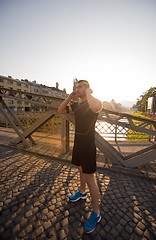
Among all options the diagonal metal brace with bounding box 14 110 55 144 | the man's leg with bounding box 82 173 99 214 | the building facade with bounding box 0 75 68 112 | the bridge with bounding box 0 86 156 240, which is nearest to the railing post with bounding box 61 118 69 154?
the bridge with bounding box 0 86 156 240

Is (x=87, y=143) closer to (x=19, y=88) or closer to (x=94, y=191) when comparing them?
(x=94, y=191)

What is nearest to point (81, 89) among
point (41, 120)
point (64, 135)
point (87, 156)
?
point (87, 156)

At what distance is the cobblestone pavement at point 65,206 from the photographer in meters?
1.71

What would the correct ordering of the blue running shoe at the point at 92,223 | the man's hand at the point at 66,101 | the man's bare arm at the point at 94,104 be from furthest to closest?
the man's hand at the point at 66,101 → the blue running shoe at the point at 92,223 → the man's bare arm at the point at 94,104

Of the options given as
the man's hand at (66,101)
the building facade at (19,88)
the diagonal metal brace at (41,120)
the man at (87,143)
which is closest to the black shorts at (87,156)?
the man at (87,143)

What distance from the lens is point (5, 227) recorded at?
5.74ft

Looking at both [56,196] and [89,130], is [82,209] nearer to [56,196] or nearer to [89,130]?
[56,196]

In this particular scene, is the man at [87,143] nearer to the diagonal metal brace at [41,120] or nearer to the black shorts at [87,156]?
the black shorts at [87,156]

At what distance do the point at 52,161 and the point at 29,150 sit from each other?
146 cm

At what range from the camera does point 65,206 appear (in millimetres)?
2162

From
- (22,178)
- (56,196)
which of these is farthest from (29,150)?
(56,196)

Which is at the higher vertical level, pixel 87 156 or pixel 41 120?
pixel 41 120

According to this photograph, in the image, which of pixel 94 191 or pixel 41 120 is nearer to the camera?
pixel 94 191

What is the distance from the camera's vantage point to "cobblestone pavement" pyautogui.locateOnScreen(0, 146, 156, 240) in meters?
1.71
